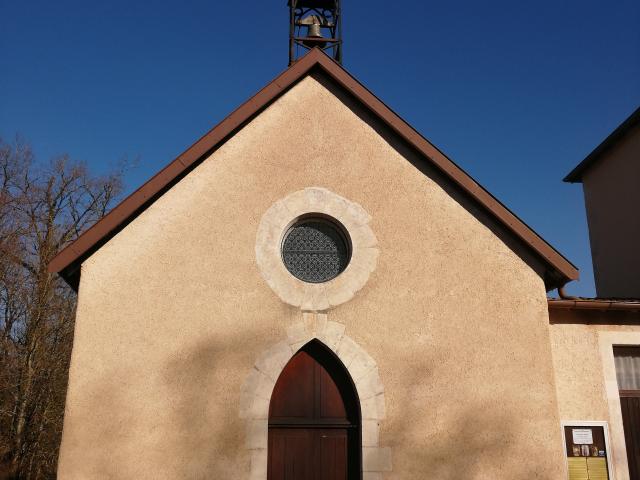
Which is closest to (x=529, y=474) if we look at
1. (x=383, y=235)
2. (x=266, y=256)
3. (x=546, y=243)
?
(x=546, y=243)

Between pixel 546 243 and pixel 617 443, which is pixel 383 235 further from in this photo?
pixel 617 443

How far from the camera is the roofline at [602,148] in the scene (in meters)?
11.9

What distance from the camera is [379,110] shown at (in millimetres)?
8273

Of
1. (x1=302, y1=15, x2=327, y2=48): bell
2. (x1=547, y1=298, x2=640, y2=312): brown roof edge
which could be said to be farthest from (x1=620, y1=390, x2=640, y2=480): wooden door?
(x1=302, y1=15, x2=327, y2=48): bell

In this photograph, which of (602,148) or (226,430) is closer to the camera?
(226,430)

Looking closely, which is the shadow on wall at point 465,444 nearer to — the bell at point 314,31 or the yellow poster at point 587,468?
the yellow poster at point 587,468

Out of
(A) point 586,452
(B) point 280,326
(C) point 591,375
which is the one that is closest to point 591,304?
(C) point 591,375

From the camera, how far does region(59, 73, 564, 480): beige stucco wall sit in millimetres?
6898

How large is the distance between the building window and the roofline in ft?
24.7

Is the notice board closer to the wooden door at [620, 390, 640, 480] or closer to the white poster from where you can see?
the white poster

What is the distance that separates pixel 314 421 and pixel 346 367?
809mm

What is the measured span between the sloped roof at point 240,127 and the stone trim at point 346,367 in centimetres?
255

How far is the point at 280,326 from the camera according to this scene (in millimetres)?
7402

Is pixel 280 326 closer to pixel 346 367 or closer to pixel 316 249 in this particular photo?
pixel 346 367
